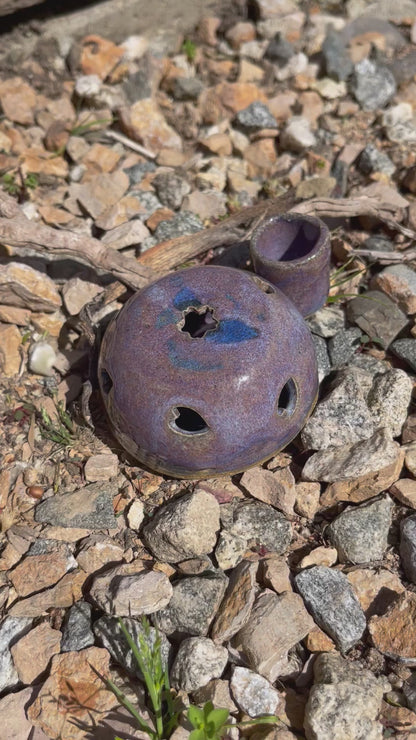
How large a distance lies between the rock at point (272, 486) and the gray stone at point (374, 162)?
229 centimetres

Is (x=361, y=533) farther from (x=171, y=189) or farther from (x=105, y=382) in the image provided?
(x=171, y=189)

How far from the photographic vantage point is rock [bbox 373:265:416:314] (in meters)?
3.56

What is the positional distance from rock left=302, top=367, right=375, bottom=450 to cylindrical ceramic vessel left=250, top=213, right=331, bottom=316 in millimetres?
537

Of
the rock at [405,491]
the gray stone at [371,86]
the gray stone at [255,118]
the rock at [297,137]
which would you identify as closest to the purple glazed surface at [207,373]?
the rock at [405,491]

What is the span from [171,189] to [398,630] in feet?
9.21

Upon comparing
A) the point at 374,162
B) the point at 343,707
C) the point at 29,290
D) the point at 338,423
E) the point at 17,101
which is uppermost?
the point at 17,101

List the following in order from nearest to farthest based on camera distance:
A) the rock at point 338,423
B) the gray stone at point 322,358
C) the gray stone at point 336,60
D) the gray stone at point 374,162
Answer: the rock at point 338,423 < the gray stone at point 322,358 < the gray stone at point 374,162 < the gray stone at point 336,60

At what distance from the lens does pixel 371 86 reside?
4.82 m

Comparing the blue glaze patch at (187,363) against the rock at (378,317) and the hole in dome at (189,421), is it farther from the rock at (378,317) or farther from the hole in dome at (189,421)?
the rock at (378,317)

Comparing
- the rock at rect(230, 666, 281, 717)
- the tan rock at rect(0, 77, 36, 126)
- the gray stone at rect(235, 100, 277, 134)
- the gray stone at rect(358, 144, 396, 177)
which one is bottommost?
the rock at rect(230, 666, 281, 717)

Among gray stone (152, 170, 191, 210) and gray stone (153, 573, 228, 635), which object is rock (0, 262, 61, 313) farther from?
gray stone (153, 573, 228, 635)

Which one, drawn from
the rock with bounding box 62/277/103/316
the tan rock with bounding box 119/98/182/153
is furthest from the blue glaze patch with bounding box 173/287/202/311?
the tan rock with bounding box 119/98/182/153

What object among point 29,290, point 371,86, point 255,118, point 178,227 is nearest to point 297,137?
point 255,118

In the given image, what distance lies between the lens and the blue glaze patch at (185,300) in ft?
8.86
